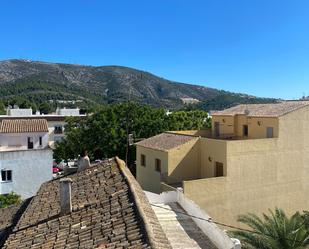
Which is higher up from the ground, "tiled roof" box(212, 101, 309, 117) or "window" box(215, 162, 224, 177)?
"tiled roof" box(212, 101, 309, 117)

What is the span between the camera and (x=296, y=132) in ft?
91.6

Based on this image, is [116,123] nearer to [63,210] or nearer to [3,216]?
[3,216]

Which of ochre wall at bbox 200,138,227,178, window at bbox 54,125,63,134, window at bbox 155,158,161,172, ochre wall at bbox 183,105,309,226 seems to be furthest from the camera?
window at bbox 54,125,63,134

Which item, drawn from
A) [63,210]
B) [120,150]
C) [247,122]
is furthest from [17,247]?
[120,150]

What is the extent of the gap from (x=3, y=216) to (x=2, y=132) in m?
18.7

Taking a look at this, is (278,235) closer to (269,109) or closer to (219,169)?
(219,169)

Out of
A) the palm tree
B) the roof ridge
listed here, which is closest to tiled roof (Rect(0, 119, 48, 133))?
the palm tree

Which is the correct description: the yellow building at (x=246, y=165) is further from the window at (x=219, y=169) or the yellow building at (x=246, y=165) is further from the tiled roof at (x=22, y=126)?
the tiled roof at (x=22, y=126)

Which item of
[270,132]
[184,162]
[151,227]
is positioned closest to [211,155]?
[184,162]

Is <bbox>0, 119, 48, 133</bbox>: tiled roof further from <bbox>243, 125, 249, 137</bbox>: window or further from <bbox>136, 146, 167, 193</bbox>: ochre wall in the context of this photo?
<bbox>243, 125, 249, 137</bbox>: window

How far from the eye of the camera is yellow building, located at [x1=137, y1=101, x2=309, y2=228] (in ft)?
81.9

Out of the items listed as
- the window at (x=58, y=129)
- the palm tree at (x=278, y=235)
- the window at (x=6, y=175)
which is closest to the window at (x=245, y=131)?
the palm tree at (x=278, y=235)

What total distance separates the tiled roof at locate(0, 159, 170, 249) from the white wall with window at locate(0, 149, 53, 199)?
699 inches

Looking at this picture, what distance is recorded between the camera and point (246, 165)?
1013 inches
